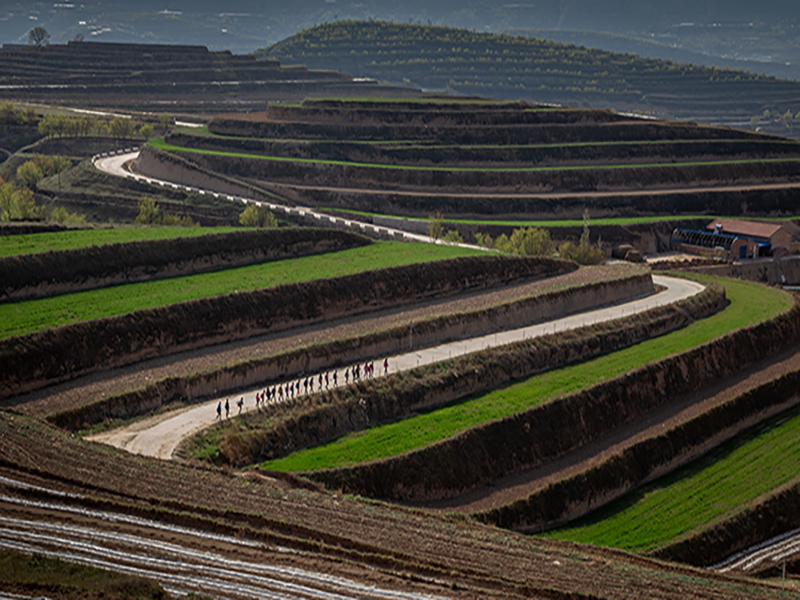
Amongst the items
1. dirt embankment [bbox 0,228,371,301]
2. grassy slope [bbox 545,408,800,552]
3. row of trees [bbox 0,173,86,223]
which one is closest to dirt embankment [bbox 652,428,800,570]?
grassy slope [bbox 545,408,800,552]

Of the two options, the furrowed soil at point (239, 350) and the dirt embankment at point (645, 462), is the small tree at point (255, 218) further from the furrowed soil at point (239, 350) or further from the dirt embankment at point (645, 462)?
the dirt embankment at point (645, 462)

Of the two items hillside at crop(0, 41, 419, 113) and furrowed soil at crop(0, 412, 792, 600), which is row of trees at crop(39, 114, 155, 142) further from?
furrowed soil at crop(0, 412, 792, 600)

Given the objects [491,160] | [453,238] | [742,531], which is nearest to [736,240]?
[453,238]

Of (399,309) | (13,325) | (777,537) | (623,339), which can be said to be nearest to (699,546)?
(777,537)

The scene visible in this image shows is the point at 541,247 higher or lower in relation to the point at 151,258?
lower

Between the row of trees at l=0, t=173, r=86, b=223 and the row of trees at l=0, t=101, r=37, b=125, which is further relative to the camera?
the row of trees at l=0, t=101, r=37, b=125

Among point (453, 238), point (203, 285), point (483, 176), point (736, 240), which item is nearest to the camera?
point (203, 285)

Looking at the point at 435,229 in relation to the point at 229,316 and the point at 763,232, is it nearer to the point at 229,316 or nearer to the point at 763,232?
the point at 763,232
